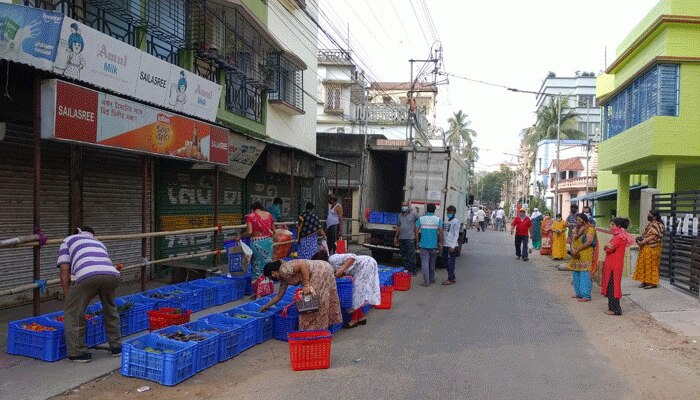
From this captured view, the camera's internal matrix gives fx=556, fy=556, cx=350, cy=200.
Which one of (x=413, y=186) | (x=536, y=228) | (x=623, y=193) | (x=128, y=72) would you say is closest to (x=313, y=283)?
(x=128, y=72)

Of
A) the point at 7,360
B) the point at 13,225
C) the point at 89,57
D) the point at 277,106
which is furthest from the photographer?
the point at 277,106

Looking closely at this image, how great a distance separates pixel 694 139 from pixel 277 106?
492 inches

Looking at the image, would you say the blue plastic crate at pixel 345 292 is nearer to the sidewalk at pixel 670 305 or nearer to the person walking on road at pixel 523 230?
the sidewalk at pixel 670 305

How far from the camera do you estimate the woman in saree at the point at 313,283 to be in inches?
258

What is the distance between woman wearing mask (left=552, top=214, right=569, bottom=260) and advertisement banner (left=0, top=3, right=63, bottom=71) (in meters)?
15.9

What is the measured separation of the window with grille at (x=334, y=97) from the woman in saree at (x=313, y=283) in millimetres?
29139

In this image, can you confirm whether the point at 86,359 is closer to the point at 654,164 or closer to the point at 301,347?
the point at 301,347

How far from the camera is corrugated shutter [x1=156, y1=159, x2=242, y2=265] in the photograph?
11695 millimetres

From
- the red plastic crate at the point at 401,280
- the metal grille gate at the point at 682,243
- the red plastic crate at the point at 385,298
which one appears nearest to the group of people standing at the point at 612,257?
the metal grille gate at the point at 682,243

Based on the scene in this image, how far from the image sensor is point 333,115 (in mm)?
35312

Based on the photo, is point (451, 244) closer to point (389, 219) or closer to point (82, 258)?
point (389, 219)

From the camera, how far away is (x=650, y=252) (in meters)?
11.3

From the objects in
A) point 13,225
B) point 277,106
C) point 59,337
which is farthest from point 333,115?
point 59,337

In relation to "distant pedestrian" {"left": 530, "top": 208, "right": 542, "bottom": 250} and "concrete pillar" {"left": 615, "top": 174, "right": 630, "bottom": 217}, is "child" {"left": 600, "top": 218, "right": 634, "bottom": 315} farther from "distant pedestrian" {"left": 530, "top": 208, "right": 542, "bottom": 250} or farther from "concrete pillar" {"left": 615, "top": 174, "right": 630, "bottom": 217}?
"concrete pillar" {"left": 615, "top": 174, "right": 630, "bottom": 217}
